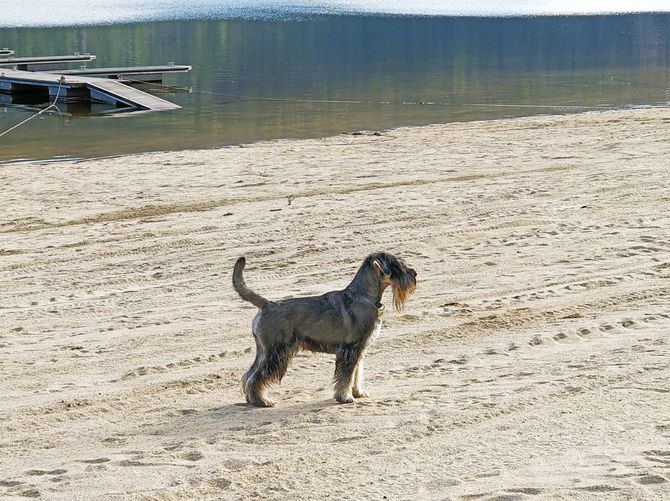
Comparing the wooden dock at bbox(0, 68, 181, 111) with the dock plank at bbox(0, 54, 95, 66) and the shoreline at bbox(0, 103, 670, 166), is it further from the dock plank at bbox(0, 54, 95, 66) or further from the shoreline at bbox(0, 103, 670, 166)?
the shoreline at bbox(0, 103, 670, 166)

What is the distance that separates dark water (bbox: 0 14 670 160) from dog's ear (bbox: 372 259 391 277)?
1379 centimetres

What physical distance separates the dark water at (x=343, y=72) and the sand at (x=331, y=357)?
276 inches

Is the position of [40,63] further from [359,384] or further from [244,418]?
[244,418]

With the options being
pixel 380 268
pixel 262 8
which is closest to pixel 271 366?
pixel 380 268

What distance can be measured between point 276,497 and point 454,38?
41.6m

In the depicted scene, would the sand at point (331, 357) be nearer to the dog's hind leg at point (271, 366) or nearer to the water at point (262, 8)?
the dog's hind leg at point (271, 366)

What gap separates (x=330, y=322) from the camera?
6.37m

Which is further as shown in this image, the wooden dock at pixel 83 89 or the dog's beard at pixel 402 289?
the wooden dock at pixel 83 89

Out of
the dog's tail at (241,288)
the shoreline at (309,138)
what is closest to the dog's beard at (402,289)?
the dog's tail at (241,288)

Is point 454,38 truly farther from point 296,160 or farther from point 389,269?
point 389,269

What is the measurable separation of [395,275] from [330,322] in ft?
1.52

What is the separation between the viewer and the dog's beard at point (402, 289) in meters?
6.29

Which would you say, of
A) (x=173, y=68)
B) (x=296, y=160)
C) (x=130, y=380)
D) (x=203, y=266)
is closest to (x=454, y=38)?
(x=173, y=68)

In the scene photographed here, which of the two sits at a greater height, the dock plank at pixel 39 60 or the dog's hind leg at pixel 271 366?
the dock plank at pixel 39 60
